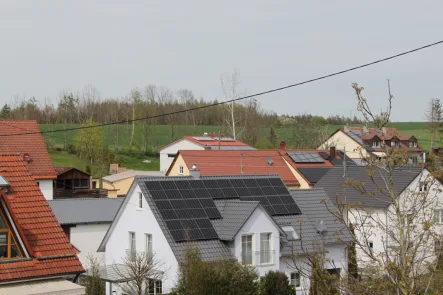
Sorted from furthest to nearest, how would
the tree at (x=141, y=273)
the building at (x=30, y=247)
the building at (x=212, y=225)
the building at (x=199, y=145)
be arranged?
the building at (x=199, y=145) < the building at (x=212, y=225) < the tree at (x=141, y=273) < the building at (x=30, y=247)

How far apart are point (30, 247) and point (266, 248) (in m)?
14.5

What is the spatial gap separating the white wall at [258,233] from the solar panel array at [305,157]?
27086mm

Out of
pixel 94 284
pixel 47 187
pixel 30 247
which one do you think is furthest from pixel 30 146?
pixel 30 247

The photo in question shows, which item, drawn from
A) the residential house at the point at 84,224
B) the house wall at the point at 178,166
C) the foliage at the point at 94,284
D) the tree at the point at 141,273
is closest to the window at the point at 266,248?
the tree at the point at 141,273

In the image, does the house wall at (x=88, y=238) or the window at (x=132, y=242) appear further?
the house wall at (x=88, y=238)

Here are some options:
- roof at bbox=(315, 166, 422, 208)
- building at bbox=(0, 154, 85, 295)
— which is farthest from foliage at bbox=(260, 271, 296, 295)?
roof at bbox=(315, 166, 422, 208)

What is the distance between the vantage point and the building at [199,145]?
67.9 meters

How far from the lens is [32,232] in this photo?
18.4 meters

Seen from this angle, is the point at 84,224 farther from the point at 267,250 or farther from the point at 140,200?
the point at 267,250

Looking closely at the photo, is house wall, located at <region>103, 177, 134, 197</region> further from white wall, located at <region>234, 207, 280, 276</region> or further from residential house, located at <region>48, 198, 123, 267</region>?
white wall, located at <region>234, 207, 280, 276</region>

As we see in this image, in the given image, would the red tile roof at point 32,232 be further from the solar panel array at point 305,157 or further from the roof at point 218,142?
the roof at point 218,142

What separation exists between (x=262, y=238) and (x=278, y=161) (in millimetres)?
26554

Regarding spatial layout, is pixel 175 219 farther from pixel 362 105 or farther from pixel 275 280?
pixel 362 105

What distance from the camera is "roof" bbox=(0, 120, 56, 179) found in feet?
145
